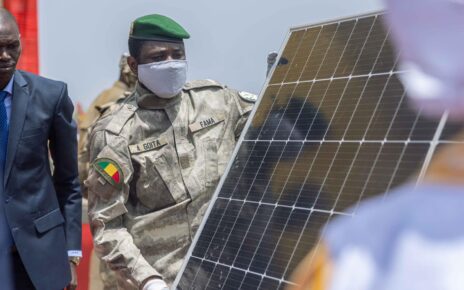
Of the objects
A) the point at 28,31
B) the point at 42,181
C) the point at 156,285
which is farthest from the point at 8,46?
the point at 28,31

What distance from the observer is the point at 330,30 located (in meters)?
4.05

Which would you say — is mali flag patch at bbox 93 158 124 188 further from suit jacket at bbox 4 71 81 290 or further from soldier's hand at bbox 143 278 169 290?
soldier's hand at bbox 143 278 169 290

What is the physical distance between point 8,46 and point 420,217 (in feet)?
12.5

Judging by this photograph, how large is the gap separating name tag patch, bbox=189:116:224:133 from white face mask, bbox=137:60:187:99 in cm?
19

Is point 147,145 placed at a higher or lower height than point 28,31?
higher

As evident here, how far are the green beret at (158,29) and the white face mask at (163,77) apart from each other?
11cm

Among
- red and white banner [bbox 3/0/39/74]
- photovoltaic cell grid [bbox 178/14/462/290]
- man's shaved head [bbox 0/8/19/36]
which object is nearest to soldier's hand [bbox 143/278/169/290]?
photovoltaic cell grid [bbox 178/14/462/290]

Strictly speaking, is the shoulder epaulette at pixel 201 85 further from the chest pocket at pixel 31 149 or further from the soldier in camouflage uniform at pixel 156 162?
the chest pocket at pixel 31 149

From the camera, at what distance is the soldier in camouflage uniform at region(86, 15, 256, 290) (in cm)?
498

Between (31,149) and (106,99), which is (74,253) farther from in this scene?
(106,99)

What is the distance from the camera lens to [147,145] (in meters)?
5.05

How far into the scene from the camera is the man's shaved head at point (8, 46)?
5035 millimetres

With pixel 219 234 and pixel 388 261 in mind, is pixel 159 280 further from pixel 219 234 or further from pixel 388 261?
pixel 388 261

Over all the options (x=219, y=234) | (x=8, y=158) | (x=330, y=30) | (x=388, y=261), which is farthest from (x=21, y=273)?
(x=388, y=261)
